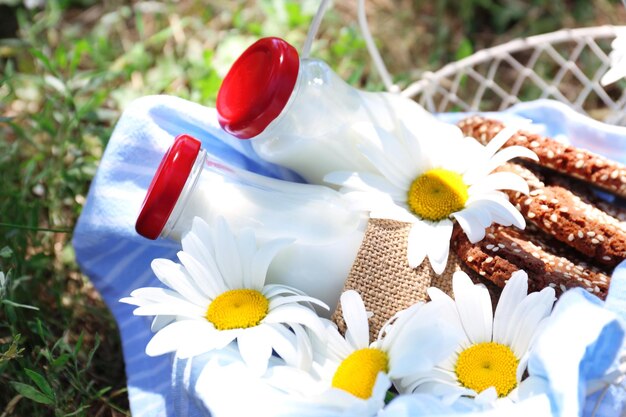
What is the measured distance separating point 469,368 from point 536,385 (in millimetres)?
62

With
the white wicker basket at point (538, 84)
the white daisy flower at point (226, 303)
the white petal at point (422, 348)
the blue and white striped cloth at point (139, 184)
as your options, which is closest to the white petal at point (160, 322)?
the white daisy flower at point (226, 303)

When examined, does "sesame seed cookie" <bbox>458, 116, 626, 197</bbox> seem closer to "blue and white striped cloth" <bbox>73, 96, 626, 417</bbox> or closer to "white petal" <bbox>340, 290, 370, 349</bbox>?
"blue and white striped cloth" <bbox>73, 96, 626, 417</bbox>

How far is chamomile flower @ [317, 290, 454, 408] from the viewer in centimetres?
54

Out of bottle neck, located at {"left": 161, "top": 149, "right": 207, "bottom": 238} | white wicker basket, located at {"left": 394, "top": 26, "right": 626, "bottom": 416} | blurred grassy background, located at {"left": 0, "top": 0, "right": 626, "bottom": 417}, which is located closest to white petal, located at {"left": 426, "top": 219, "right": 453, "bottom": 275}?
bottle neck, located at {"left": 161, "top": 149, "right": 207, "bottom": 238}

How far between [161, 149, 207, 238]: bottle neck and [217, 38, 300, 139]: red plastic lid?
0.05 m

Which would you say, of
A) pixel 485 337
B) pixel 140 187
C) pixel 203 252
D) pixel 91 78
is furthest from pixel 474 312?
pixel 91 78

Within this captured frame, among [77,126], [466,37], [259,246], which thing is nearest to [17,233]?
[77,126]

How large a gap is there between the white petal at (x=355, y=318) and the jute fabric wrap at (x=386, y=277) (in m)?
0.04

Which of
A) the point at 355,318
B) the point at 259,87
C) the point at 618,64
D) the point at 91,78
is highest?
the point at 618,64

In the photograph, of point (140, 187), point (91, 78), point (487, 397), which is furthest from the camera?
point (91, 78)

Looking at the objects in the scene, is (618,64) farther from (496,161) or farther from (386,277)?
(386,277)

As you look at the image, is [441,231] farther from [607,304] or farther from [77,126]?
[77,126]

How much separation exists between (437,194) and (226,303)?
0.21 metres

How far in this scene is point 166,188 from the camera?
2.07ft
